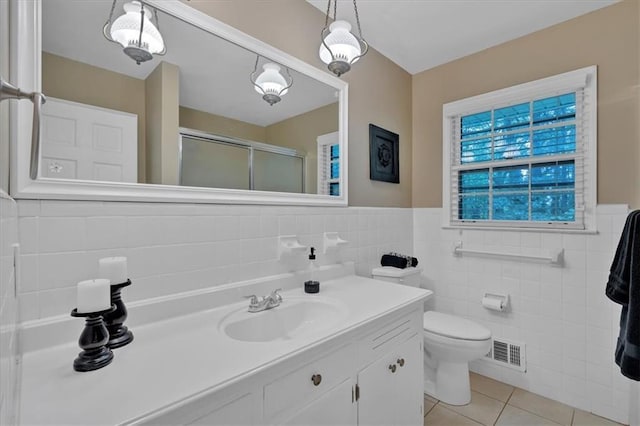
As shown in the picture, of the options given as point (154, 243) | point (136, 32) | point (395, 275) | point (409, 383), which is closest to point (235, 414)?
point (154, 243)

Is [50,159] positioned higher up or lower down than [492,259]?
higher up

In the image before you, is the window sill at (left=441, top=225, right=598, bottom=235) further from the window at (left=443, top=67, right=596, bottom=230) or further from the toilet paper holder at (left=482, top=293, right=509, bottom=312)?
the toilet paper holder at (left=482, top=293, right=509, bottom=312)

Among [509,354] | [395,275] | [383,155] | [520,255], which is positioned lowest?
[509,354]

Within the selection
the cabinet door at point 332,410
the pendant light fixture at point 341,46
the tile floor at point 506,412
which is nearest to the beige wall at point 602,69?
the pendant light fixture at point 341,46

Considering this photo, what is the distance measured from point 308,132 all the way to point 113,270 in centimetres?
123

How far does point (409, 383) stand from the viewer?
143 cm

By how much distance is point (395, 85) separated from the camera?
2502 millimetres

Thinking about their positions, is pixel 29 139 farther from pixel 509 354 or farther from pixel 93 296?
pixel 509 354

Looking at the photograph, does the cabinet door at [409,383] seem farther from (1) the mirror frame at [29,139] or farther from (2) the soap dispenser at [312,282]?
(1) the mirror frame at [29,139]

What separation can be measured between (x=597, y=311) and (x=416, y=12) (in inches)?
87.3

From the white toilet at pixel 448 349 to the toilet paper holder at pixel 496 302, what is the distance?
0.28 m

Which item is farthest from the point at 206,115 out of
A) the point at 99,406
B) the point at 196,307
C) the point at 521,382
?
the point at 521,382

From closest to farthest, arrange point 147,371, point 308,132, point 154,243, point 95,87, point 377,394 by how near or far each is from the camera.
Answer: point 147,371 → point 95,87 → point 154,243 → point 377,394 → point 308,132

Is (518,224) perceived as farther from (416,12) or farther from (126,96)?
(126,96)
